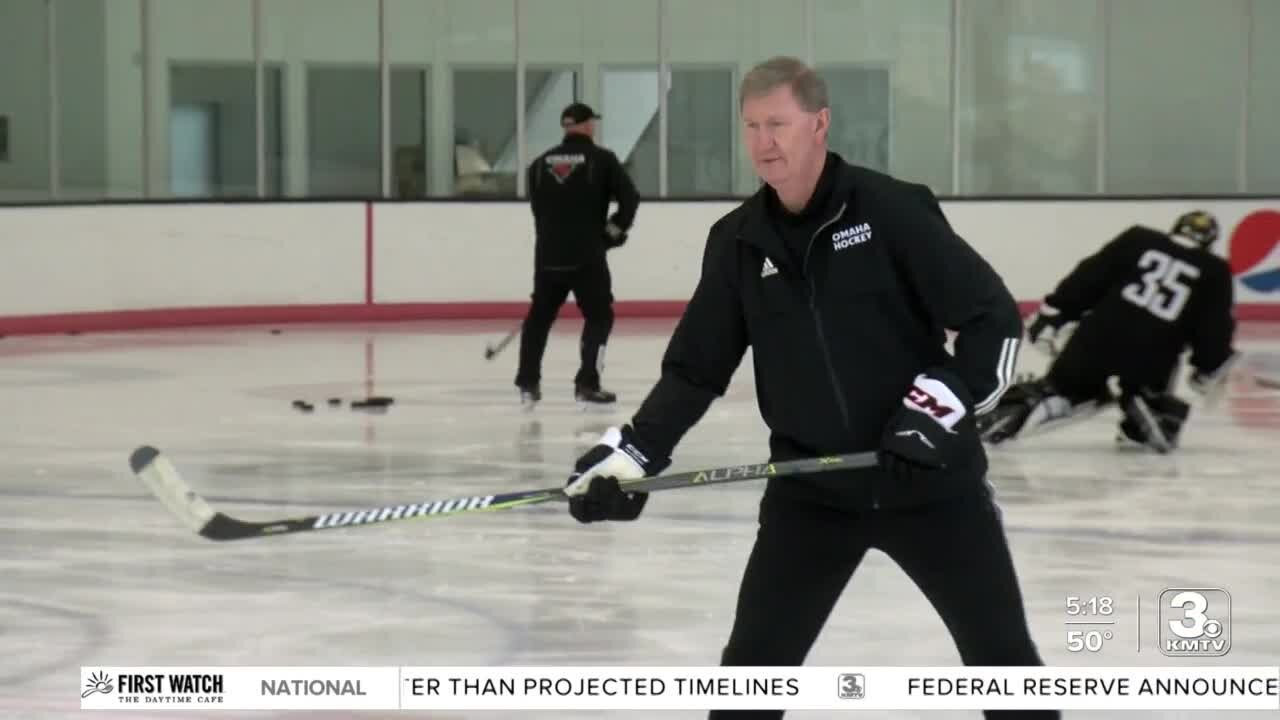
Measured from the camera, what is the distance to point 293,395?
11.0 metres

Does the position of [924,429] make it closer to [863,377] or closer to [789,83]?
[863,377]

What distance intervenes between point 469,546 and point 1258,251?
10445 mm

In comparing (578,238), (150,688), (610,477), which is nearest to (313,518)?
(610,477)

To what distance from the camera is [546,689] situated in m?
4.46

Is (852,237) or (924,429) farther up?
(852,237)

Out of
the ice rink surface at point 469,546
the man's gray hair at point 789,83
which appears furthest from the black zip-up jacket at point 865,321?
the ice rink surface at point 469,546

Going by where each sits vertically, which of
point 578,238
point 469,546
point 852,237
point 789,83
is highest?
point 789,83

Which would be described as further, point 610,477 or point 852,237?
point 610,477

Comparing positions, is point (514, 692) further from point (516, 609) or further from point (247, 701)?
point (516, 609)

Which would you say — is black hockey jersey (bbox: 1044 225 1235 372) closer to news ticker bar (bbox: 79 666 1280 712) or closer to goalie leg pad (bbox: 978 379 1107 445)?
goalie leg pad (bbox: 978 379 1107 445)

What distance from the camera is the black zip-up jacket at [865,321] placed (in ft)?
11.2

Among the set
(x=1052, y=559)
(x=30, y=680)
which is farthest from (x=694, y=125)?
(x=30, y=680)

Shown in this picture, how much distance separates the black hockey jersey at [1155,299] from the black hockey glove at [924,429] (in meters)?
5.16

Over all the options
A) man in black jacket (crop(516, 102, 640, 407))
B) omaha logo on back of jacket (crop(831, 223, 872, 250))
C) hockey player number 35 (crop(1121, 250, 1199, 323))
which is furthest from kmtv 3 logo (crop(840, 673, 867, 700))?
man in black jacket (crop(516, 102, 640, 407))
